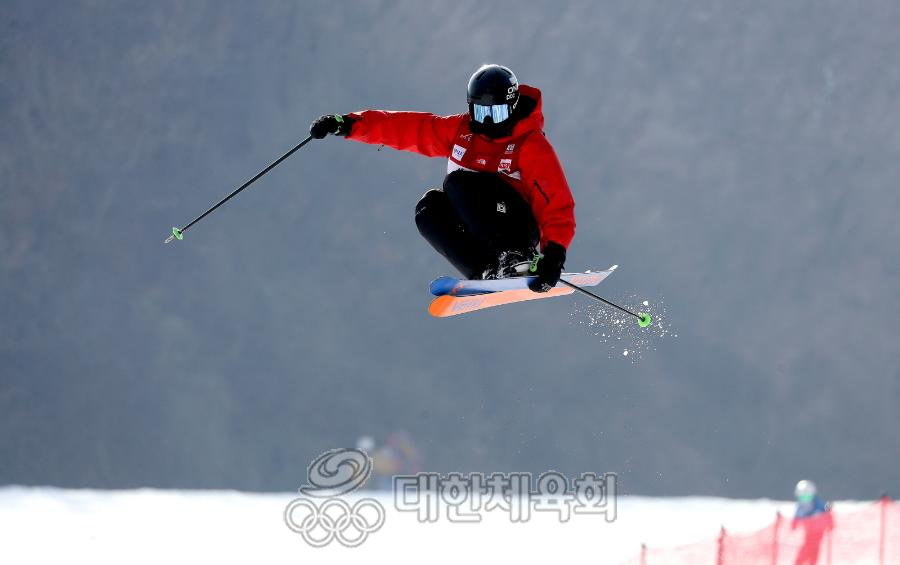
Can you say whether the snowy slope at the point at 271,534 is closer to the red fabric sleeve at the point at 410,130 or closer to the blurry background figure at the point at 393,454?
the blurry background figure at the point at 393,454

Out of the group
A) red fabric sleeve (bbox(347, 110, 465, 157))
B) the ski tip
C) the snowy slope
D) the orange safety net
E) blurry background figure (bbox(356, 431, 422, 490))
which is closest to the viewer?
the orange safety net

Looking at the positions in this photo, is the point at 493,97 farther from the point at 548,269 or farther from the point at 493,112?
the point at 548,269

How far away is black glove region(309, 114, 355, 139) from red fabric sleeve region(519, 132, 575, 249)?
0.98 meters

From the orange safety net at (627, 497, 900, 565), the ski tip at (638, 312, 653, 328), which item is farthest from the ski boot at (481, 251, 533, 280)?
the orange safety net at (627, 497, 900, 565)

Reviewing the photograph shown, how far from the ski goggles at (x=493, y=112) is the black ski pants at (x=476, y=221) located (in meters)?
0.29

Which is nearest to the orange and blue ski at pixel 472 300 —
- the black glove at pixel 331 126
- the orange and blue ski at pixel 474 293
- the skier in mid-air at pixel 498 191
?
the orange and blue ski at pixel 474 293

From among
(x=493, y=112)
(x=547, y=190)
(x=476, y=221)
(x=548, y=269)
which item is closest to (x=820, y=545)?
(x=548, y=269)

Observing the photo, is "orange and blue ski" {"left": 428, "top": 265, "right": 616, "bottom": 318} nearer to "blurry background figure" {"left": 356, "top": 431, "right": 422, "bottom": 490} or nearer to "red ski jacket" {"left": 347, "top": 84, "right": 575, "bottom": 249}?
"red ski jacket" {"left": 347, "top": 84, "right": 575, "bottom": 249}

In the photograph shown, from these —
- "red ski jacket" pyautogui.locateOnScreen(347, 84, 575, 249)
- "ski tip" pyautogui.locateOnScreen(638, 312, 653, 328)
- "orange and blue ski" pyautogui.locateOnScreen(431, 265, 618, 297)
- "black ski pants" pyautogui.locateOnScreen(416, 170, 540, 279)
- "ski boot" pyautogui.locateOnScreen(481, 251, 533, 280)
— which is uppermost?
"red ski jacket" pyautogui.locateOnScreen(347, 84, 575, 249)

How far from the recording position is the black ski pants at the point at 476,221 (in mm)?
6020

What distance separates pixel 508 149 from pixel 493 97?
13.1 inches

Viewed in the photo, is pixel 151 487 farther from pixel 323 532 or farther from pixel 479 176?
pixel 479 176

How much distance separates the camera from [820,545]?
230 inches

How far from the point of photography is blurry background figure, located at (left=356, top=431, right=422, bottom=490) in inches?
372
